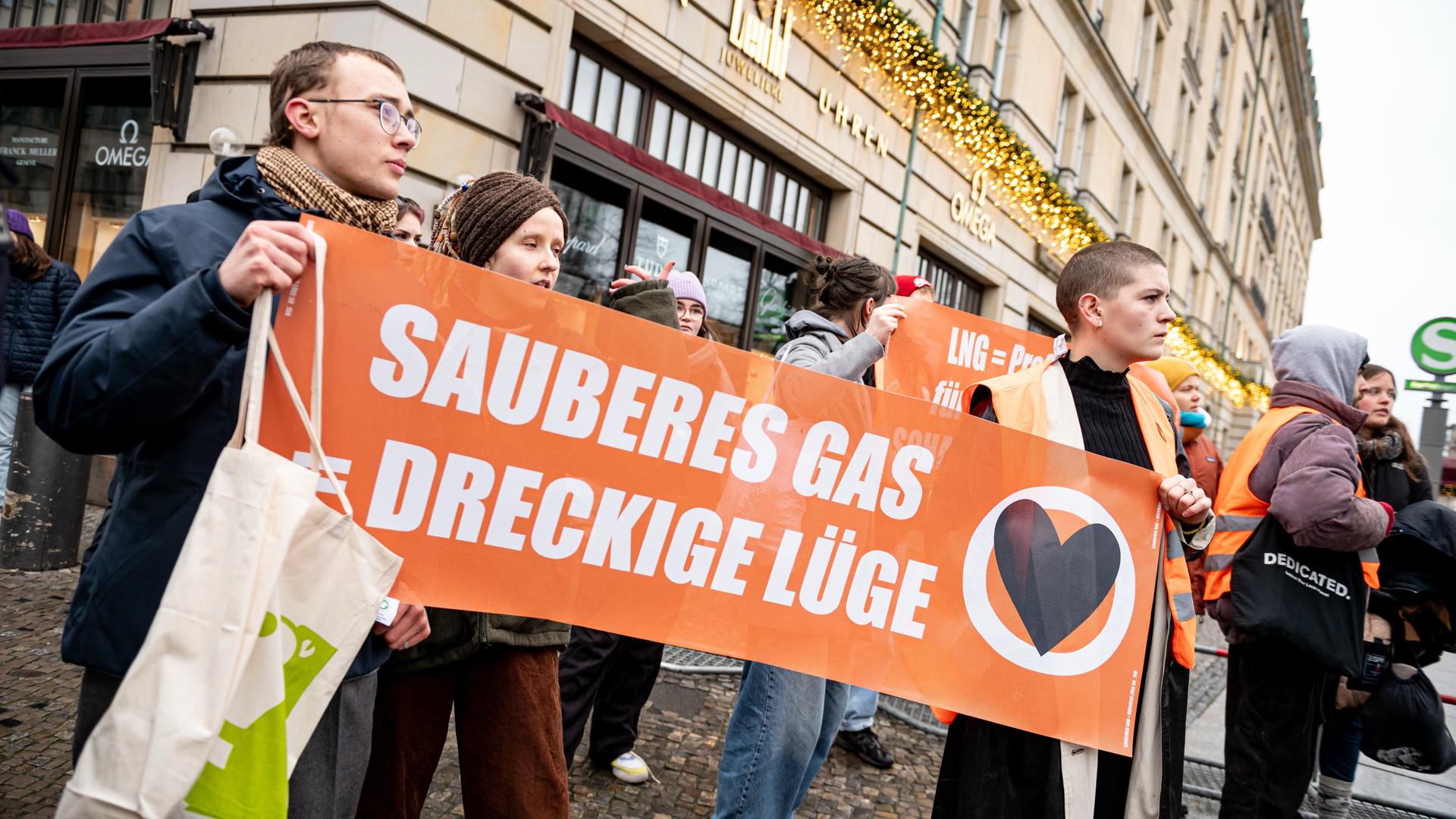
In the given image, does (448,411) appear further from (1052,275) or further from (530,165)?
(1052,275)

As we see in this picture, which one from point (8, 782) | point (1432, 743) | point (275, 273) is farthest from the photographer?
point (1432, 743)

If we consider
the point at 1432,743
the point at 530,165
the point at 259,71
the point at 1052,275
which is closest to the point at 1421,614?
the point at 1432,743

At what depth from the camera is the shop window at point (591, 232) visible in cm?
760

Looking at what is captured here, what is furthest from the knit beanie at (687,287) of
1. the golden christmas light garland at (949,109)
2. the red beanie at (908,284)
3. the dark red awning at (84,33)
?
the golden christmas light garland at (949,109)

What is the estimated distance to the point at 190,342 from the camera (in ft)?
4.21

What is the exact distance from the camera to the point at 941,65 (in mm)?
11070

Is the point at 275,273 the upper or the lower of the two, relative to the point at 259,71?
lower

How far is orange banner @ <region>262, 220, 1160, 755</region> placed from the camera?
1.67 m

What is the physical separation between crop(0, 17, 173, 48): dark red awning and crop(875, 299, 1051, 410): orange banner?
245 inches

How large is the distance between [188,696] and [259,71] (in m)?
6.54

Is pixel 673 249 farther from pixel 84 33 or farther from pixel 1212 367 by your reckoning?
pixel 1212 367

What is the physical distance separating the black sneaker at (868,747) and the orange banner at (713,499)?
2099 millimetres

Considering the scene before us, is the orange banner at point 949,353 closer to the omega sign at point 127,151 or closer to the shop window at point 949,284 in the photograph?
the omega sign at point 127,151

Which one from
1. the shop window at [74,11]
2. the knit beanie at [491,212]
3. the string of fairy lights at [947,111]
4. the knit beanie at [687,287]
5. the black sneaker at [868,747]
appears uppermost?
the string of fairy lights at [947,111]
